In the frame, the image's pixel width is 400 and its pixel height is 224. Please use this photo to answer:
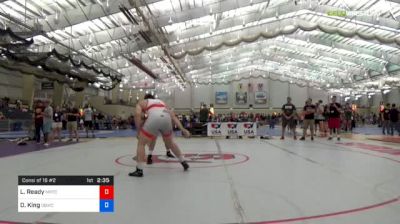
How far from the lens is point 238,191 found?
13.7 feet

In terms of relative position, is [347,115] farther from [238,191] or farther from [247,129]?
[238,191]

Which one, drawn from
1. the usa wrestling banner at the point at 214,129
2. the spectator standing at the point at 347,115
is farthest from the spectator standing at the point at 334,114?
the spectator standing at the point at 347,115

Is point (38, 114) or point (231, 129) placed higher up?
point (38, 114)

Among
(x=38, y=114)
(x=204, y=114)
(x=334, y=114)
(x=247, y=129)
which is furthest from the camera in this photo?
(x=204, y=114)

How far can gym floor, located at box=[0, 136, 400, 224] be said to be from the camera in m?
3.09
